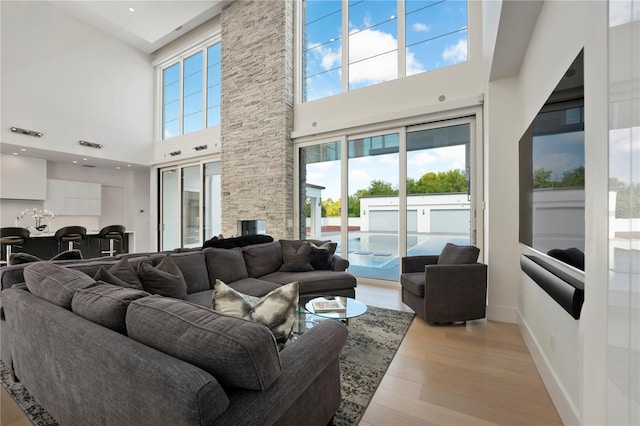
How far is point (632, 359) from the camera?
2.04ft

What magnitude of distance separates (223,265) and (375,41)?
14.7ft

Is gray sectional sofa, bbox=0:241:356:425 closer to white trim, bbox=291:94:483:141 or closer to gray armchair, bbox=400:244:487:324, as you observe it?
gray armchair, bbox=400:244:487:324

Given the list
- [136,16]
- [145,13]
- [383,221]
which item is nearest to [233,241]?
[383,221]

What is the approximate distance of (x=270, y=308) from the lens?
1351mm

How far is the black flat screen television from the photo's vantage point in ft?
4.58

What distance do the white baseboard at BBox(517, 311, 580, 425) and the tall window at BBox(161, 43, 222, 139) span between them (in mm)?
7277

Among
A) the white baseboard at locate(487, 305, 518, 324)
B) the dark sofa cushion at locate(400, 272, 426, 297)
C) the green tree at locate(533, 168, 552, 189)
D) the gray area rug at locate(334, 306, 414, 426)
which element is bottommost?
the gray area rug at locate(334, 306, 414, 426)

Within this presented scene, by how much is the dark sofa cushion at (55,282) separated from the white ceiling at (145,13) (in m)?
6.15

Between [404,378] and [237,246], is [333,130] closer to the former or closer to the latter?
[237,246]

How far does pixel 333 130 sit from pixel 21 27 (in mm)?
6926

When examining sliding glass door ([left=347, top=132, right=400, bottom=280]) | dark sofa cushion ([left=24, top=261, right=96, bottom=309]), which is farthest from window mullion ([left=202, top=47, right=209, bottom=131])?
dark sofa cushion ([left=24, top=261, right=96, bottom=309])

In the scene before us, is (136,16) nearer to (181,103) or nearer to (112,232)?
(181,103)

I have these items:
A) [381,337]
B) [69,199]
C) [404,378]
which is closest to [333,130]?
[381,337]

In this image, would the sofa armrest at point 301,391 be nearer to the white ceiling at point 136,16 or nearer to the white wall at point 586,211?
the white wall at point 586,211
